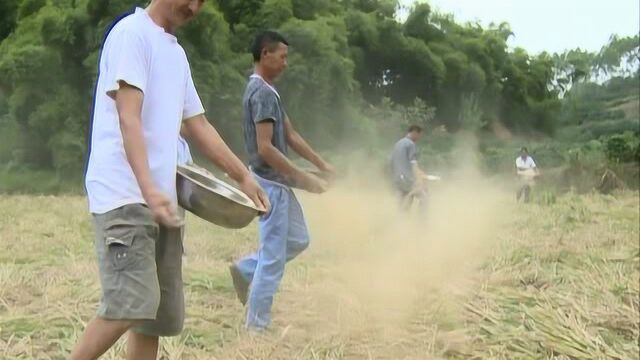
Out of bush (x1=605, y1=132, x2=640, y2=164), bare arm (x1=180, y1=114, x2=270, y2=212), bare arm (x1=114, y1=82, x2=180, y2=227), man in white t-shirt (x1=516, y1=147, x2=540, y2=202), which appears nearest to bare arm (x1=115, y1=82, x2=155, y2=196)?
bare arm (x1=114, y1=82, x2=180, y2=227)

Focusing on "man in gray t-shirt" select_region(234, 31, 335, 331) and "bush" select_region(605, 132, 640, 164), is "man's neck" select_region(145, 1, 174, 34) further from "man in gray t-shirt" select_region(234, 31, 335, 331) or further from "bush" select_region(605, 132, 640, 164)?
"bush" select_region(605, 132, 640, 164)

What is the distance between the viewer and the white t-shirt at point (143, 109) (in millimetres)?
2604

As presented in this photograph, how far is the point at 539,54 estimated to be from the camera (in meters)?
43.1

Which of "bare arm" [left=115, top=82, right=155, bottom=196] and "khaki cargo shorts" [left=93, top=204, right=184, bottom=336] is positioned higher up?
"bare arm" [left=115, top=82, right=155, bottom=196]

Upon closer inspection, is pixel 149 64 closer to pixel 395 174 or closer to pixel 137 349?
pixel 137 349

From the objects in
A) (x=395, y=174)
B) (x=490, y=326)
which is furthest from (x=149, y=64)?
(x=395, y=174)

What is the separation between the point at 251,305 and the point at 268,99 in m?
0.96

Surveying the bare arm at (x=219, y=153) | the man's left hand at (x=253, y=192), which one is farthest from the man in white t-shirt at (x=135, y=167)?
the man's left hand at (x=253, y=192)

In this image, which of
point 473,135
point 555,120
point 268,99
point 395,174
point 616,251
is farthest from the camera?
point 555,120

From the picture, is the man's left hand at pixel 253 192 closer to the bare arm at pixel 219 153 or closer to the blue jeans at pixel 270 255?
the bare arm at pixel 219 153

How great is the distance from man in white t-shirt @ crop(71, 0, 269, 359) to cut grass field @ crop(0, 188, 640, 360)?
3.30ft

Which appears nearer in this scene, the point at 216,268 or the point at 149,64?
the point at 149,64

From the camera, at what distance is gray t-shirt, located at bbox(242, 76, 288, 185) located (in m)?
4.23

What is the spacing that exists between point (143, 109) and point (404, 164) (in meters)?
6.92
